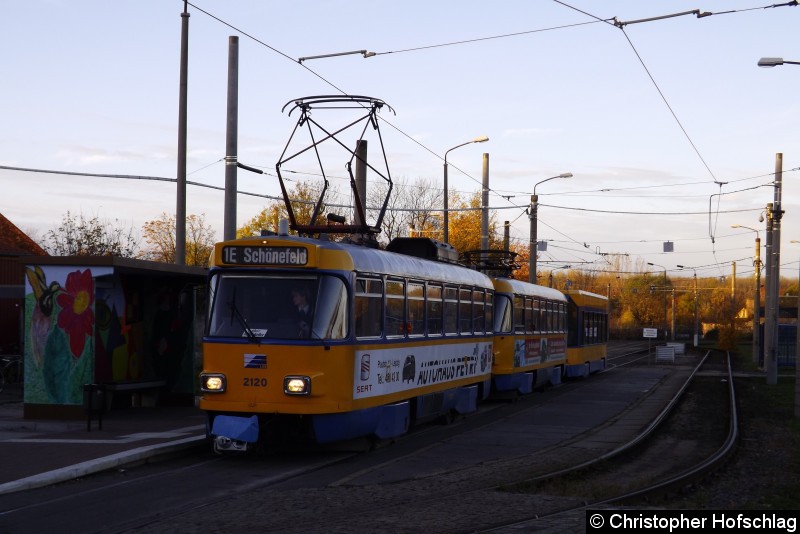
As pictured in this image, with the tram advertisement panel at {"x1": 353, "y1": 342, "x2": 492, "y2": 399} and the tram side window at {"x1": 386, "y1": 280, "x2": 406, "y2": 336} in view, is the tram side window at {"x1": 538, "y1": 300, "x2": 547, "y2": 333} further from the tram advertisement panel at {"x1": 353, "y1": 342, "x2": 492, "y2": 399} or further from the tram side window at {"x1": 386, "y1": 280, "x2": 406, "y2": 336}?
the tram side window at {"x1": 386, "y1": 280, "x2": 406, "y2": 336}

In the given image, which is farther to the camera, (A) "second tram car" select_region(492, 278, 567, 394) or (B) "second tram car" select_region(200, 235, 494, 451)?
(A) "second tram car" select_region(492, 278, 567, 394)

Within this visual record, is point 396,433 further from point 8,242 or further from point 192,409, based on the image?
point 8,242

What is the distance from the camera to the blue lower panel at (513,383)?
2580 centimetres

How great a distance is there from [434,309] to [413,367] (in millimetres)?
1739

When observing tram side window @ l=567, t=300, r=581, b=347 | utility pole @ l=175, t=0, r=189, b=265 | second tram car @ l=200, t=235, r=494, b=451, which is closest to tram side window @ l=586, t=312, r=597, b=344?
tram side window @ l=567, t=300, r=581, b=347

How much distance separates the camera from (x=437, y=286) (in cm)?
1873

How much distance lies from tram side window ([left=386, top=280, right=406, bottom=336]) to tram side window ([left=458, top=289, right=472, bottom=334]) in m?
3.90

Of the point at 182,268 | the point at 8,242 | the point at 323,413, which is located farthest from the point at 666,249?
the point at 323,413

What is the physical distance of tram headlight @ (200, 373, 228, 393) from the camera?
13844 mm

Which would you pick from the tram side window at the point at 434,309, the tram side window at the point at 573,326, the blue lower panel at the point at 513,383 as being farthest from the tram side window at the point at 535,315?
the tram side window at the point at 434,309

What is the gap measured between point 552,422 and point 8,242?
85.0 ft

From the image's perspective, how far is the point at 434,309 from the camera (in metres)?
18.5

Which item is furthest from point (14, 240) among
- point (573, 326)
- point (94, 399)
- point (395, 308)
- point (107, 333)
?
point (395, 308)

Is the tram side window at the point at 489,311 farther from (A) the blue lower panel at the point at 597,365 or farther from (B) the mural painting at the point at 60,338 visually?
(A) the blue lower panel at the point at 597,365
